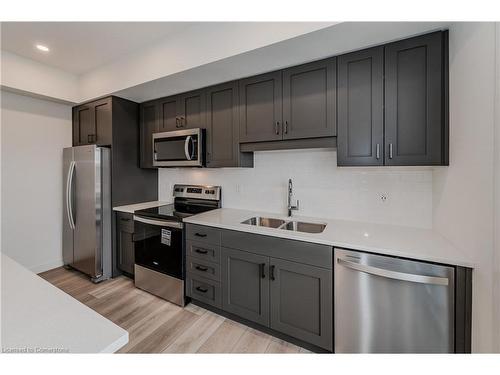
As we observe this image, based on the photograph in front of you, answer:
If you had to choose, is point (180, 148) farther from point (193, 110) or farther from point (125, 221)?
point (125, 221)

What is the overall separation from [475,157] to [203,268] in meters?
2.04

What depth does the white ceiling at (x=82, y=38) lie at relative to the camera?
1.99 m

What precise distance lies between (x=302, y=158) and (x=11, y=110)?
3440 mm

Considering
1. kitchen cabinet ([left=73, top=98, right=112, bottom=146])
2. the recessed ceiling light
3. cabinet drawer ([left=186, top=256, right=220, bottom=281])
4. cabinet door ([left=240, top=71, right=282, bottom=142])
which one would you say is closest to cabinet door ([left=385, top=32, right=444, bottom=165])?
cabinet door ([left=240, top=71, right=282, bottom=142])

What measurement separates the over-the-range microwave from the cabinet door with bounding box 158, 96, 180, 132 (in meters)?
0.13

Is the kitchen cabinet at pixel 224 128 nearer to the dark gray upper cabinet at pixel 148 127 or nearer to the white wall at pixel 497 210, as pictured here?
the dark gray upper cabinet at pixel 148 127

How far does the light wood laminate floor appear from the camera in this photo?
1.74m

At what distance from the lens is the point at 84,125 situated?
9.98 ft

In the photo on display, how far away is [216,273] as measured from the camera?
2.04 meters

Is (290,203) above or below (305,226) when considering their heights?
above

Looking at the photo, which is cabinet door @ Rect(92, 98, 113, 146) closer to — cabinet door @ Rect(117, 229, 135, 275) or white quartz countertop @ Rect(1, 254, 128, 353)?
cabinet door @ Rect(117, 229, 135, 275)

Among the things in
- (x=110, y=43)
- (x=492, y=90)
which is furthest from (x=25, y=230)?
(x=492, y=90)

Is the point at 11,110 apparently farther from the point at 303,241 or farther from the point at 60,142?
the point at 303,241

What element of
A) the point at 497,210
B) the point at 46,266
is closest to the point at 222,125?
the point at 497,210
